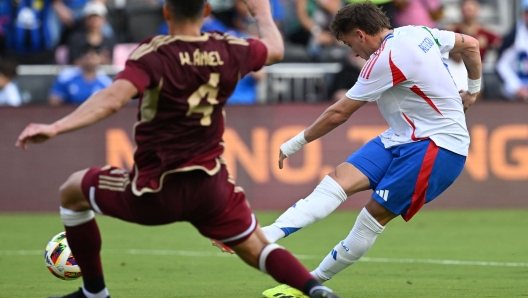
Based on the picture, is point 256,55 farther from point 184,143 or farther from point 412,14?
point 412,14

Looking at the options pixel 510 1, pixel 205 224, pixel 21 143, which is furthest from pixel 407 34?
pixel 510 1

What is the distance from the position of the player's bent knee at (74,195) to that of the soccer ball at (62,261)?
1.55 meters

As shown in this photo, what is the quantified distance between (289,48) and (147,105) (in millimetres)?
11178

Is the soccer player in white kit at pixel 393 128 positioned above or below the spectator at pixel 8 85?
above

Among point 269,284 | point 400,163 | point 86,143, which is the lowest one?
point 86,143

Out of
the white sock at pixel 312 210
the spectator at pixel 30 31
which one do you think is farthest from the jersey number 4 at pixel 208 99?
the spectator at pixel 30 31

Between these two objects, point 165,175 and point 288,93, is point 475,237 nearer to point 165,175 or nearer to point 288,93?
point 288,93

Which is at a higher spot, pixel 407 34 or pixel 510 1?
pixel 407 34

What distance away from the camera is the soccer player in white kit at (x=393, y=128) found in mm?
6680

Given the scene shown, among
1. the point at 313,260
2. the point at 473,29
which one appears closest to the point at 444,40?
the point at 313,260

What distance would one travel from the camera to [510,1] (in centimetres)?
1892

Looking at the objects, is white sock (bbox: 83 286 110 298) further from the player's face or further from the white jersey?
the player's face

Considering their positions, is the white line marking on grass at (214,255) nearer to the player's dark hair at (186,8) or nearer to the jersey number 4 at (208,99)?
the jersey number 4 at (208,99)

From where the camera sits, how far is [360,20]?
6777mm
